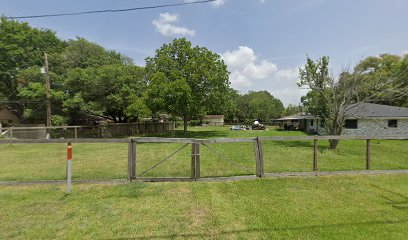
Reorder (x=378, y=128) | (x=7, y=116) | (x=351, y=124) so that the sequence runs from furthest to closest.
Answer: (x=7, y=116) < (x=351, y=124) < (x=378, y=128)

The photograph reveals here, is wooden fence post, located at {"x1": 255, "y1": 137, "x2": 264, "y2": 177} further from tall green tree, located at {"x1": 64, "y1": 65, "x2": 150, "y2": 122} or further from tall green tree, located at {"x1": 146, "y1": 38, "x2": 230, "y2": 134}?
tall green tree, located at {"x1": 64, "y1": 65, "x2": 150, "y2": 122}

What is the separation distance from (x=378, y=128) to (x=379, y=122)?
594mm

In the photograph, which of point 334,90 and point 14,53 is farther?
point 14,53

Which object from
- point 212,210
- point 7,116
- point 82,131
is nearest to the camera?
point 212,210

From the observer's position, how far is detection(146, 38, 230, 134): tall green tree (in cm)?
1888

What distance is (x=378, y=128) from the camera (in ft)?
66.5

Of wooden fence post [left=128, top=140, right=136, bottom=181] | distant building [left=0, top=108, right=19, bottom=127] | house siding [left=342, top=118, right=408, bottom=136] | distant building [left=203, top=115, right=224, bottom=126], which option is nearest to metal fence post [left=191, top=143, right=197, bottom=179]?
wooden fence post [left=128, top=140, right=136, bottom=181]

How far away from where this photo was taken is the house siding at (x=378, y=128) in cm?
1972

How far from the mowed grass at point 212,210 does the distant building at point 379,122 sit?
17660mm

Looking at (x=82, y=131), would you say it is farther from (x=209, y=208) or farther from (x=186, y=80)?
(x=209, y=208)

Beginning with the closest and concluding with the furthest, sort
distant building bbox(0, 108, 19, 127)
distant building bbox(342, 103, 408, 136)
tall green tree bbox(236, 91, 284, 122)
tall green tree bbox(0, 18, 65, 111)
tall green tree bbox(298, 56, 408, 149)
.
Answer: tall green tree bbox(298, 56, 408, 149) < distant building bbox(342, 103, 408, 136) < tall green tree bbox(0, 18, 65, 111) < distant building bbox(0, 108, 19, 127) < tall green tree bbox(236, 91, 284, 122)

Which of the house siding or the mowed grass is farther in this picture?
the house siding

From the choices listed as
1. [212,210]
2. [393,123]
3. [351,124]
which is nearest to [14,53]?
[212,210]

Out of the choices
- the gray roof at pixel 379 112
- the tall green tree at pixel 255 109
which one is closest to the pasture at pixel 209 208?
the gray roof at pixel 379 112
